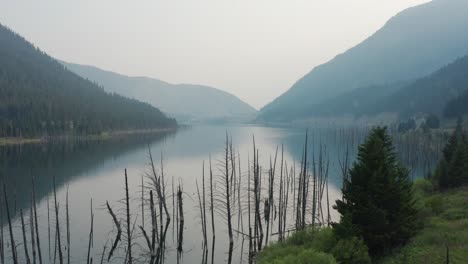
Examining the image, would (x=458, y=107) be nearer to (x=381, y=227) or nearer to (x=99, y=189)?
(x=99, y=189)

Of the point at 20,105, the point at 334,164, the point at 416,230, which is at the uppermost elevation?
the point at 20,105

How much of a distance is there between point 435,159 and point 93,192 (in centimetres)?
9799

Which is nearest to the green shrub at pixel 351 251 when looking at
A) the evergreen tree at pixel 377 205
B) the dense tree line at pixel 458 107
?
the evergreen tree at pixel 377 205

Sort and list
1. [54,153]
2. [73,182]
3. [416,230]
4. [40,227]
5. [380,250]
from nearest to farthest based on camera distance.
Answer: [380,250]
[416,230]
[40,227]
[73,182]
[54,153]

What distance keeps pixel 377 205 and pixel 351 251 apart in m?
4.14

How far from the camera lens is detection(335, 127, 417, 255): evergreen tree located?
24.7 metres

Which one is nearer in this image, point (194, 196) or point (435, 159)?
point (194, 196)

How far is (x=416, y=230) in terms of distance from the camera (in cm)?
2717

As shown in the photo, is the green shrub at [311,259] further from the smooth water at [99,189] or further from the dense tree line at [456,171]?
the dense tree line at [456,171]

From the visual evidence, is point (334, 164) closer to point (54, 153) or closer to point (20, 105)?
point (54, 153)

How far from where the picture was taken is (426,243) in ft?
82.1

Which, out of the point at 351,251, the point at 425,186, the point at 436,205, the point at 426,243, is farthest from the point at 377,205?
the point at 425,186

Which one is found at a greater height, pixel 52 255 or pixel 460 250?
pixel 460 250

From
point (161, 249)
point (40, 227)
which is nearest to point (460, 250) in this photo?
point (161, 249)
